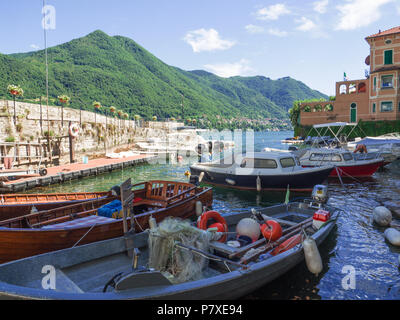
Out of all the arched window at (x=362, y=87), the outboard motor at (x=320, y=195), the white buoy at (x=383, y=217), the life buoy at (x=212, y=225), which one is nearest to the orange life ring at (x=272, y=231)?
the life buoy at (x=212, y=225)

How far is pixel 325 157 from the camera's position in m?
21.4

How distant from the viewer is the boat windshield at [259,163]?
17.0 m

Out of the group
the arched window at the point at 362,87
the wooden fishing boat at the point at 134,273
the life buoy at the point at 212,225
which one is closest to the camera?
the wooden fishing boat at the point at 134,273

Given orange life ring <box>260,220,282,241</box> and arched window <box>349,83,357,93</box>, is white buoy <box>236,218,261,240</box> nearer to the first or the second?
orange life ring <box>260,220,282,241</box>

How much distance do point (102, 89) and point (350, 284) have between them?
118 meters

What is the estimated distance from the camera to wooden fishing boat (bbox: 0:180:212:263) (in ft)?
22.9

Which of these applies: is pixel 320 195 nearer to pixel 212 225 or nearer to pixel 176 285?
pixel 212 225

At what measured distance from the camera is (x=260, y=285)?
626 cm

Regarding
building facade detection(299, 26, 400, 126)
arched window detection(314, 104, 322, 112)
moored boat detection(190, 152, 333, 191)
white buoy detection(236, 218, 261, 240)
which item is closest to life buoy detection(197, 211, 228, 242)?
white buoy detection(236, 218, 261, 240)

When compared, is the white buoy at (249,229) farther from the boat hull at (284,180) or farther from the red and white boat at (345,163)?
the red and white boat at (345,163)

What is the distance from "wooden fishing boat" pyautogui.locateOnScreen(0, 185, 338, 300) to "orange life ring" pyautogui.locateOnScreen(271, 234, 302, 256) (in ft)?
0.09

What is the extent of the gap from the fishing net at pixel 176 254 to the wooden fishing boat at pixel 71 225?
151 cm
